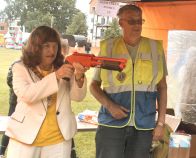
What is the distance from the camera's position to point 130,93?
196 centimetres

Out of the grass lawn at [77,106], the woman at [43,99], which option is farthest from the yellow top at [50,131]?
the grass lawn at [77,106]

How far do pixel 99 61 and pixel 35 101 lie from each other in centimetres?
39

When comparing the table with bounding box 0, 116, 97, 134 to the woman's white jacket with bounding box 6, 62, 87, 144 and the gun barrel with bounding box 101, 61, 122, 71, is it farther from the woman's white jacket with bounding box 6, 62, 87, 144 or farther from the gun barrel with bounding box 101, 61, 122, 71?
the gun barrel with bounding box 101, 61, 122, 71

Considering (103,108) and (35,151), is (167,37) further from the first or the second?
(35,151)

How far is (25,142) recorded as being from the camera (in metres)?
1.80

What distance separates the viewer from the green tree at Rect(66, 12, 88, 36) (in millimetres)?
3246

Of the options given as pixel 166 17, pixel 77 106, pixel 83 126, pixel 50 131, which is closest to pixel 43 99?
pixel 50 131

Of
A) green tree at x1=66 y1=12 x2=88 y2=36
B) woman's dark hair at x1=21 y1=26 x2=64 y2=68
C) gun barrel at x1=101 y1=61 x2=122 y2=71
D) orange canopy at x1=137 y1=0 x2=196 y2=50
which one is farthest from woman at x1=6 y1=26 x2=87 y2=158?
orange canopy at x1=137 y1=0 x2=196 y2=50

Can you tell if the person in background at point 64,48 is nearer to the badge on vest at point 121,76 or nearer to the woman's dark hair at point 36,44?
the woman's dark hair at point 36,44

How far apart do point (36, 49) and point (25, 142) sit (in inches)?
19.4

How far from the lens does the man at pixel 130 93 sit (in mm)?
1969

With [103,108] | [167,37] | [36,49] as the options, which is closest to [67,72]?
[36,49]

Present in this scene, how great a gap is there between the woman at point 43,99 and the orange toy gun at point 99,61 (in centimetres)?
4

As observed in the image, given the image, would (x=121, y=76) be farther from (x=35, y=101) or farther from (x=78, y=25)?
(x=78, y=25)
